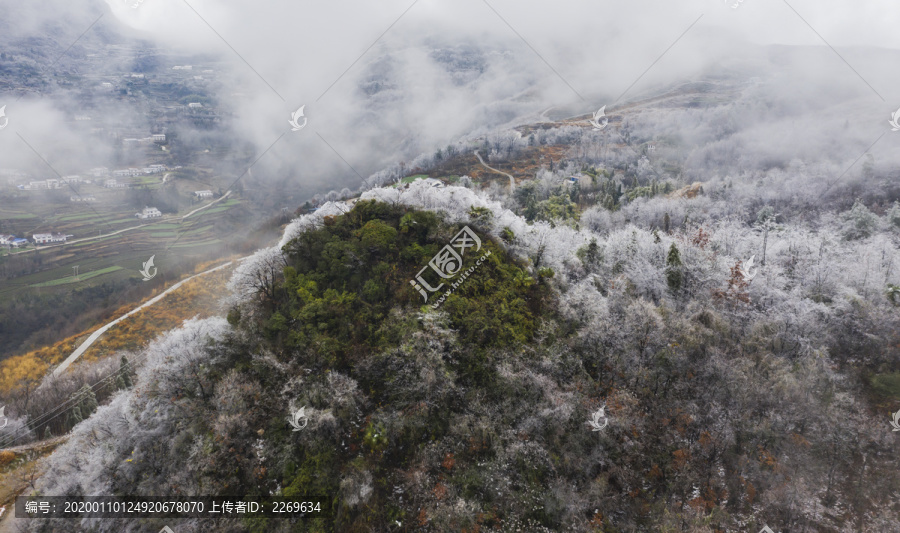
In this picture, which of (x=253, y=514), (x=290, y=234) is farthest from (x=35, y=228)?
(x=253, y=514)

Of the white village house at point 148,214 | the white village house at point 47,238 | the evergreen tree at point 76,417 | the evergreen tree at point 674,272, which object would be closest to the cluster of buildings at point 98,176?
the white village house at point 148,214

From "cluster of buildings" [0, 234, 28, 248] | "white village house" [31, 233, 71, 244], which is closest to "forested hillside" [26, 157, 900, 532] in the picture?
"white village house" [31, 233, 71, 244]

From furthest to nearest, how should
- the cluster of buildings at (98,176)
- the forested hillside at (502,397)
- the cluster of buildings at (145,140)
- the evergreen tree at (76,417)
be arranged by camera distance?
the cluster of buildings at (145,140)
the cluster of buildings at (98,176)
the evergreen tree at (76,417)
the forested hillside at (502,397)

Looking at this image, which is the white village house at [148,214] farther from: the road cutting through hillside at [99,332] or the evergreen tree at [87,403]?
the evergreen tree at [87,403]

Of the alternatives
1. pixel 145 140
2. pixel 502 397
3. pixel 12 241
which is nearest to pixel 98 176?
pixel 145 140

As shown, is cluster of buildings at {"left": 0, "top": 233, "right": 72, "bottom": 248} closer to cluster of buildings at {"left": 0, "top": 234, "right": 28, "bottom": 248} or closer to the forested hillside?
cluster of buildings at {"left": 0, "top": 234, "right": 28, "bottom": 248}

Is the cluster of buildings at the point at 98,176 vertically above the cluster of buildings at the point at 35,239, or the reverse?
the cluster of buildings at the point at 98,176

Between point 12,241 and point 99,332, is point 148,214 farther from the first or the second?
point 99,332

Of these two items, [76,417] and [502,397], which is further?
[76,417]

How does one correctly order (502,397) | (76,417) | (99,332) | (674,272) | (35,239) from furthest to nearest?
(35,239) → (99,332) → (76,417) → (674,272) → (502,397)

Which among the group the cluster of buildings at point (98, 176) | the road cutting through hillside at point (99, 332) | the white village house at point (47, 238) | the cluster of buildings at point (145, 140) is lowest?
the road cutting through hillside at point (99, 332)

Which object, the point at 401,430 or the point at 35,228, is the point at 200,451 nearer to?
the point at 401,430
